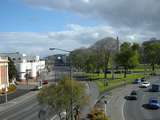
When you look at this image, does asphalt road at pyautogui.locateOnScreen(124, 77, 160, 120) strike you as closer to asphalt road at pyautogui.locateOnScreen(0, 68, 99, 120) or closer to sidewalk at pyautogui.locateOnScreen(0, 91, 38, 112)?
asphalt road at pyautogui.locateOnScreen(0, 68, 99, 120)

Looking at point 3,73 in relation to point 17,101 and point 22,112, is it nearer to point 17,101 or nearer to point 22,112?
point 17,101

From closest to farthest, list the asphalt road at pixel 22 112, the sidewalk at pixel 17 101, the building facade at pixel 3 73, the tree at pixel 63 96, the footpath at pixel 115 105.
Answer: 1. the tree at pixel 63 96
2. the footpath at pixel 115 105
3. the asphalt road at pixel 22 112
4. the sidewalk at pixel 17 101
5. the building facade at pixel 3 73

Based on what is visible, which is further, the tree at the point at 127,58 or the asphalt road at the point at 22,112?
the tree at the point at 127,58

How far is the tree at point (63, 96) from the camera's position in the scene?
45625 mm

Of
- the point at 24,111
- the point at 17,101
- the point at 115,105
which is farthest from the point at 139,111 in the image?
the point at 17,101

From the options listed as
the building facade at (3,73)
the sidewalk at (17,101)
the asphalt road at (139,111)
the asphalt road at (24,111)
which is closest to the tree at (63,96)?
the asphalt road at (24,111)

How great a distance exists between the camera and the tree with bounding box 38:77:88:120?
45.6 metres

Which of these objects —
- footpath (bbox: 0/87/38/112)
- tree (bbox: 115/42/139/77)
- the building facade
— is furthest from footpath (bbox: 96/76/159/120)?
tree (bbox: 115/42/139/77)

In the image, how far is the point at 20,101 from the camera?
76000mm

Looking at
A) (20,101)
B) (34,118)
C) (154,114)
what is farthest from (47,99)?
(20,101)

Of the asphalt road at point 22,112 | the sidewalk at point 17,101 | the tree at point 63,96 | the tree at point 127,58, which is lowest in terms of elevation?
the asphalt road at point 22,112

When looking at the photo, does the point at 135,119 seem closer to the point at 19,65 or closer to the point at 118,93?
the point at 118,93

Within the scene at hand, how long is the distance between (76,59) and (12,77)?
194 feet

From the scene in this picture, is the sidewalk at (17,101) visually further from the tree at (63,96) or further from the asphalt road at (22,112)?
the tree at (63,96)
